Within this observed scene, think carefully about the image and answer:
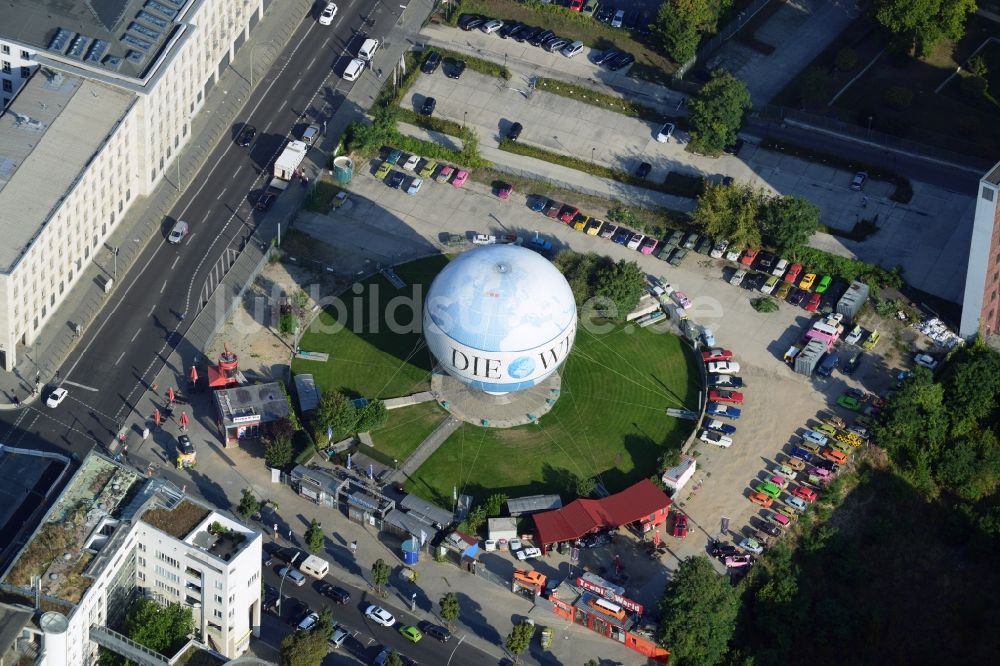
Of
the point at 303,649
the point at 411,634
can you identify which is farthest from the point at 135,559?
the point at 411,634

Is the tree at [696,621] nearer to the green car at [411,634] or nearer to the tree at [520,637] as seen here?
the tree at [520,637]

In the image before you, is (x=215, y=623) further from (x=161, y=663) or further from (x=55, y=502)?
(x=55, y=502)

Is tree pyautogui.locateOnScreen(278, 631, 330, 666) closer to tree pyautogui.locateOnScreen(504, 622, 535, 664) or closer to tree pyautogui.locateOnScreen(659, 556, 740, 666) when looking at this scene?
tree pyautogui.locateOnScreen(504, 622, 535, 664)

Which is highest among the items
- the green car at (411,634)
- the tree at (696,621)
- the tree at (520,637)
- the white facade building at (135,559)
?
the tree at (696,621)

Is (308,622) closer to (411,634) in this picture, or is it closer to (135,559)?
(411,634)

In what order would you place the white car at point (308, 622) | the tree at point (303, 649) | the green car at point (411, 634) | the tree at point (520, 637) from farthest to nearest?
the green car at point (411, 634)
the white car at point (308, 622)
the tree at point (520, 637)
the tree at point (303, 649)

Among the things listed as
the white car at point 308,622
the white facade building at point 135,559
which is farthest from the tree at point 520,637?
the white facade building at point 135,559

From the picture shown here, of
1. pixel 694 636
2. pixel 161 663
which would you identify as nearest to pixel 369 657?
pixel 161 663
